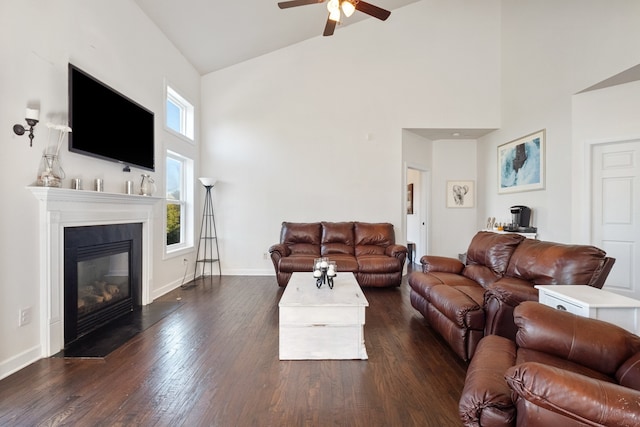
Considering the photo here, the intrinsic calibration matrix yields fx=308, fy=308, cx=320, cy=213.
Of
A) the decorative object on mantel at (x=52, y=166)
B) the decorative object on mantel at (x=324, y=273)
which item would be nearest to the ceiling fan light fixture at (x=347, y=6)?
the decorative object on mantel at (x=324, y=273)

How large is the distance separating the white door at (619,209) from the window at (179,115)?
5.98 metres

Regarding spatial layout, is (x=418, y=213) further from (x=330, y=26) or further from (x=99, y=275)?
(x=99, y=275)

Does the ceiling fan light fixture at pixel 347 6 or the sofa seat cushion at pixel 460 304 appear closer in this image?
the sofa seat cushion at pixel 460 304

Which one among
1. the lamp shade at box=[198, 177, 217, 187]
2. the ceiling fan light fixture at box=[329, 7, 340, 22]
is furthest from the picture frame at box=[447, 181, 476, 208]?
the lamp shade at box=[198, 177, 217, 187]

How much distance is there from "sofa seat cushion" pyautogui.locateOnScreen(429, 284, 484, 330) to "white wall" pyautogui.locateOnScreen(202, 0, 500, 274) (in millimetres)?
2875

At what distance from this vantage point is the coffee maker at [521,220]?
4.73m

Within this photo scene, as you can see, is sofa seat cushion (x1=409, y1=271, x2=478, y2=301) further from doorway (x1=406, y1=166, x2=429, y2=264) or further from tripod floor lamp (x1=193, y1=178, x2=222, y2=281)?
tripod floor lamp (x1=193, y1=178, x2=222, y2=281)

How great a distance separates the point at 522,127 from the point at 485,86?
1.08 m

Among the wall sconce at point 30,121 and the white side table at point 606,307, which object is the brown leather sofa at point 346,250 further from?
the wall sconce at point 30,121

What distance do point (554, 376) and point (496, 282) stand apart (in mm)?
1801

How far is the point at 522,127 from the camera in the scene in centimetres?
499

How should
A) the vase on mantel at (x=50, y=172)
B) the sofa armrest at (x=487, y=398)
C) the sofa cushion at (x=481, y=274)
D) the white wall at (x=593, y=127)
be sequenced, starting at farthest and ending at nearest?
the white wall at (x=593, y=127) → the sofa cushion at (x=481, y=274) → the vase on mantel at (x=50, y=172) → the sofa armrest at (x=487, y=398)

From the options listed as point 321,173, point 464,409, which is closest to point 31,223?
point 464,409

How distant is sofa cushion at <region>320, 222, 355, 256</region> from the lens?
5160 mm
